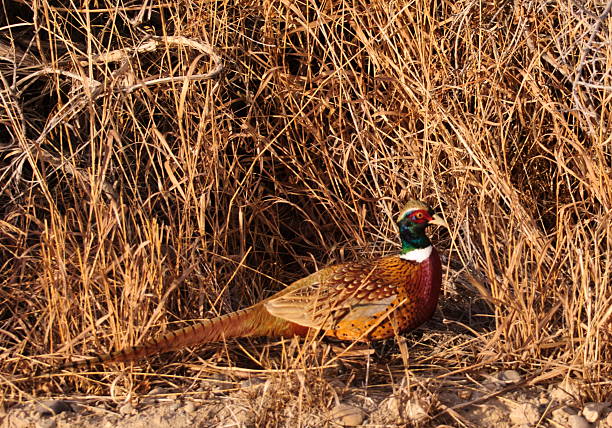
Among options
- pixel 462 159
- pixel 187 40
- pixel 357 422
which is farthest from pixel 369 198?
pixel 357 422

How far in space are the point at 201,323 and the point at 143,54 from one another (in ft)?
4.66

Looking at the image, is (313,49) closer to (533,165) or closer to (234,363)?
(533,165)

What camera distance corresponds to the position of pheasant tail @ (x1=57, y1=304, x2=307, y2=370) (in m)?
2.98

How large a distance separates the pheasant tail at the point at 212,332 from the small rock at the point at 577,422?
99cm

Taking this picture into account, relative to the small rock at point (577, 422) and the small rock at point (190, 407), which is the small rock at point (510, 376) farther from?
the small rock at point (190, 407)

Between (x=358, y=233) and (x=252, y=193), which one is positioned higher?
(x=252, y=193)

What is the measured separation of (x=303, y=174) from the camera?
160 inches

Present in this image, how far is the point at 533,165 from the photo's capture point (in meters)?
Result: 3.85

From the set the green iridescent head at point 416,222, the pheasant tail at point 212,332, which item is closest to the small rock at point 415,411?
the pheasant tail at point 212,332

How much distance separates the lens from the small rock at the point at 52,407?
289 cm

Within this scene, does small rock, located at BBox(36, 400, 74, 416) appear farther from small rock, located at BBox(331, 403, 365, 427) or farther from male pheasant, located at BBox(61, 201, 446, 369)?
small rock, located at BBox(331, 403, 365, 427)

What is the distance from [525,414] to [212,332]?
1111mm

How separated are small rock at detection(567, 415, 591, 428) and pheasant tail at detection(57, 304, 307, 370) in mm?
991

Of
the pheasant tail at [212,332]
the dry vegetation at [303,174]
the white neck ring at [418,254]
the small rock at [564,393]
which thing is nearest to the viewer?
the small rock at [564,393]
